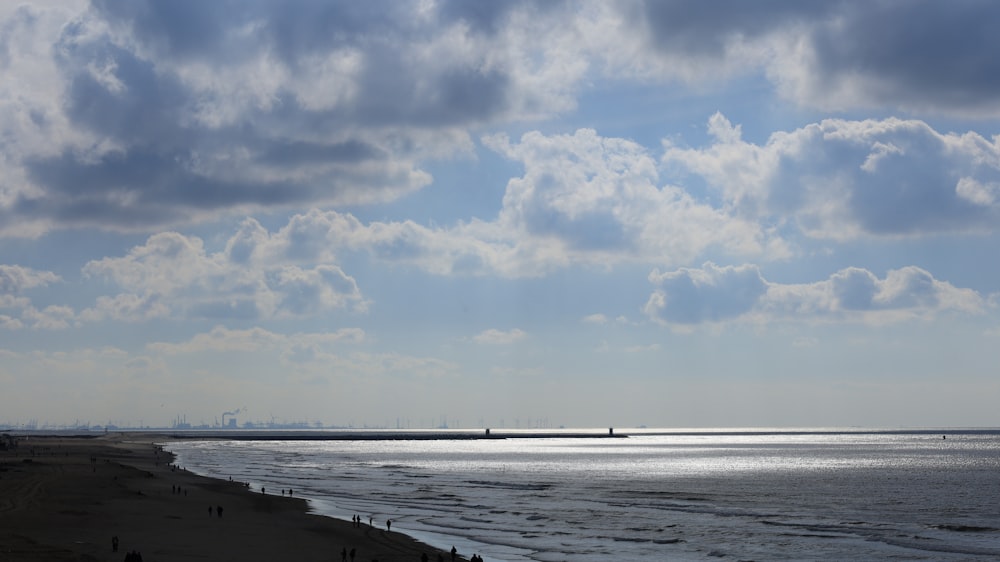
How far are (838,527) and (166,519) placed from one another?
191ft

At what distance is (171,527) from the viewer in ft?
224

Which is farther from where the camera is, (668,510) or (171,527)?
(668,510)

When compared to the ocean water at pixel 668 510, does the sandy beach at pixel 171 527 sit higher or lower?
higher

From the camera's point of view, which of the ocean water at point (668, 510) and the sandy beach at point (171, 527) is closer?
the sandy beach at point (171, 527)

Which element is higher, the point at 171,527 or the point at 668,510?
the point at 171,527

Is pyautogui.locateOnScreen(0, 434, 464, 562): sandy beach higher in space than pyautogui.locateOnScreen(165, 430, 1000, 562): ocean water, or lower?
higher

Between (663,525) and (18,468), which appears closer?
(663,525)

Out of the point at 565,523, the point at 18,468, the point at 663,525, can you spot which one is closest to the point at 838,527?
the point at 663,525

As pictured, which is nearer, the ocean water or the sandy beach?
the sandy beach

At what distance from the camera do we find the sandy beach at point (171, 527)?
181 ft

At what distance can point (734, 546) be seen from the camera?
6812 cm

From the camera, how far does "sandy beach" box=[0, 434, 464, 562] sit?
55.3m

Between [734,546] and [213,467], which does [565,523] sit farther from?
[213,467]

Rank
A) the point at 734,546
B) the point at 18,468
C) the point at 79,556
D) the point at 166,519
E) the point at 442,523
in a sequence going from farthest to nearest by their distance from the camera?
the point at 18,468 → the point at 442,523 → the point at 166,519 → the point at 734,546 → the point at 79,556
